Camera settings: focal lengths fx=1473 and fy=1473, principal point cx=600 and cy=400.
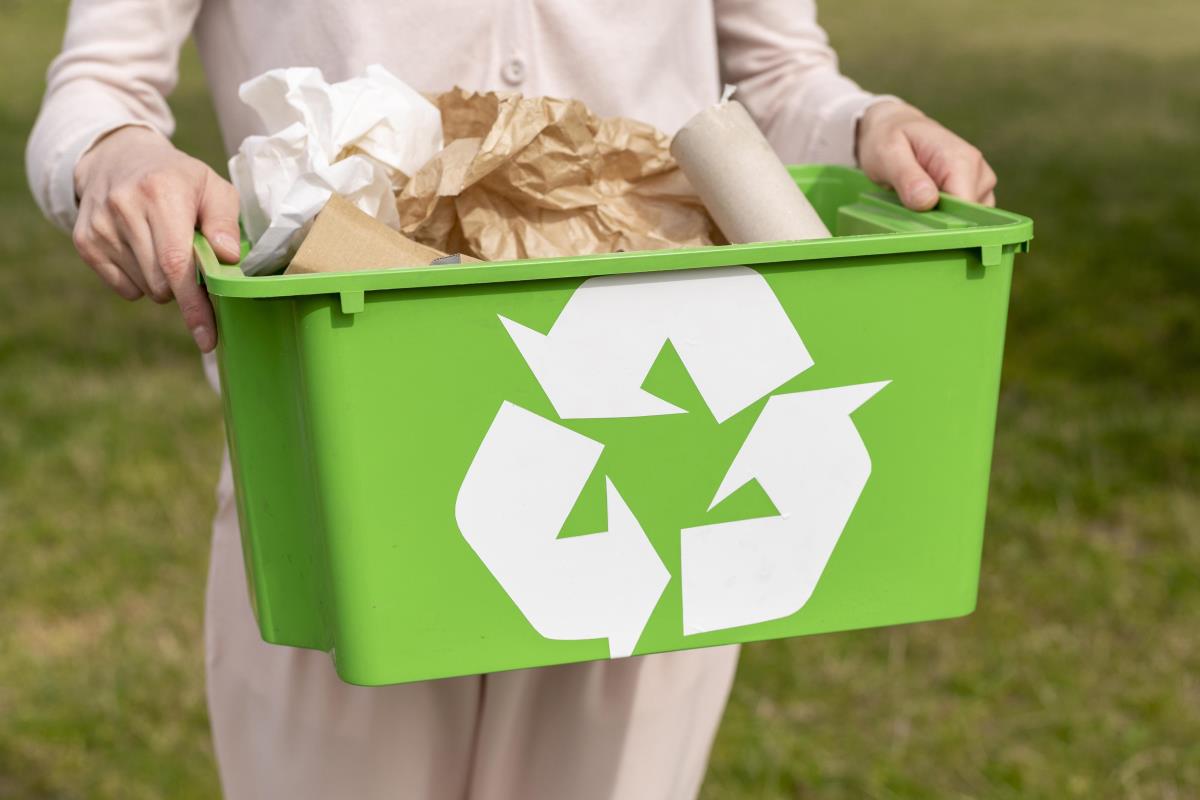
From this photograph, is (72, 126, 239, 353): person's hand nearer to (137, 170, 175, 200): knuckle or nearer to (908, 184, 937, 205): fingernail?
(137, 170, 175, 200): knuckle

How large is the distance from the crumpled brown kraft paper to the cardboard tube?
76 mm

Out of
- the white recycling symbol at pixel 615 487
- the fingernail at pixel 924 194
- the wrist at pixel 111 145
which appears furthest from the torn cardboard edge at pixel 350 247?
the fingernail at pixel 924 194

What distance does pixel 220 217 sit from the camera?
3.80 feet

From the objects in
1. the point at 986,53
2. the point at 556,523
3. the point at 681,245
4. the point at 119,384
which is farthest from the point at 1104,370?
the point at 986,53

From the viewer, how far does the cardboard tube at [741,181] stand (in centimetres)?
126

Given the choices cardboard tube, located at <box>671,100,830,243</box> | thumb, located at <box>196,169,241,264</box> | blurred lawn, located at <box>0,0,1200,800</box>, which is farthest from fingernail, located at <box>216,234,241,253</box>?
blurred lawn, located at <box>0,0,1200,800</box>

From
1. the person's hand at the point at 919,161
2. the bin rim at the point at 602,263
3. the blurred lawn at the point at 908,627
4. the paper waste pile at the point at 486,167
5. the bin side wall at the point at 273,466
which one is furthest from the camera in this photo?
the blurred lawn at the point at 908,627

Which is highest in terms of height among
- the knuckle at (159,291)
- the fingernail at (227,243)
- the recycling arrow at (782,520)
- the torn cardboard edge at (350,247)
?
the torn cardboard edge at (350,247)

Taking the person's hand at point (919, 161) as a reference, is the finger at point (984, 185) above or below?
below

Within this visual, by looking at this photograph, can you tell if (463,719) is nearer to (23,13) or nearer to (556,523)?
(556,523)

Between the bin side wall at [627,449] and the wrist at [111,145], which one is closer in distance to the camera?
the bin side wall at [627,449]

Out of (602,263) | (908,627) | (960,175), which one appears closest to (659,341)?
(602,263)

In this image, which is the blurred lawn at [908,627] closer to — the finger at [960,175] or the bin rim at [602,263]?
the finger at [960,175]

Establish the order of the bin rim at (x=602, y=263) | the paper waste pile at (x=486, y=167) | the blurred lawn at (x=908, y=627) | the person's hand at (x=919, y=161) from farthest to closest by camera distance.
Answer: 1. the blurred lawn at (x=908, y=627)
2. the person's hand at (x=919, y=161)
3. the paper waste pile at (x=486, y=167)
4. the bin rim at (x=602, y=263)
